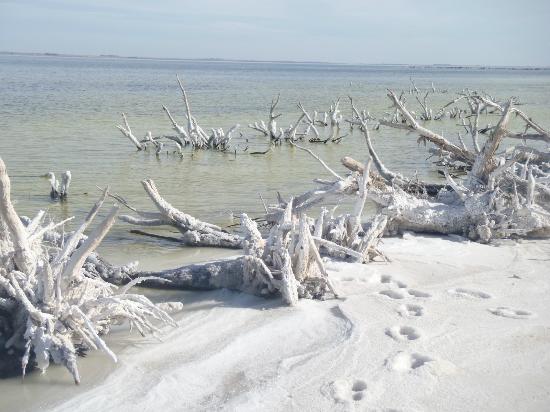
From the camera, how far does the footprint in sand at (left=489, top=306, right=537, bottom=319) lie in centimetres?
461

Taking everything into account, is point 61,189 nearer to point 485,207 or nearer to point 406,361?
point 485,207

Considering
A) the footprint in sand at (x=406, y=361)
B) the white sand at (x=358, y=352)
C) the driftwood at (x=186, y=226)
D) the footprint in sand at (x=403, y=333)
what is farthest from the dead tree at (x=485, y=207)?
the footprint in sand at (x=406, y=361)

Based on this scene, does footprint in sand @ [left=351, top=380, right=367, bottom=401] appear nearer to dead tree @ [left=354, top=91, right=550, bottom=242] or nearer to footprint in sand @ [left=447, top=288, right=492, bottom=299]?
footprint in sand @ [left=447, top=288, right=492, bottom=299]

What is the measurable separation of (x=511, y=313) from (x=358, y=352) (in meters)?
1.32

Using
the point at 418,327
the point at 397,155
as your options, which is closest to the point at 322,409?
the point at 418,327

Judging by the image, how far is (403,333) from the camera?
4.35m

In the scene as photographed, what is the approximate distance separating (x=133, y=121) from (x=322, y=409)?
2060 cm

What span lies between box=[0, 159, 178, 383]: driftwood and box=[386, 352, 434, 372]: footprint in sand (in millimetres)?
1447

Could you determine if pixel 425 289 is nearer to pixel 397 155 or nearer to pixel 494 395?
pixel 494 395

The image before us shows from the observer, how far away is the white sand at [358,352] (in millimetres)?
3527

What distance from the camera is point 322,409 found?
11.2 feet

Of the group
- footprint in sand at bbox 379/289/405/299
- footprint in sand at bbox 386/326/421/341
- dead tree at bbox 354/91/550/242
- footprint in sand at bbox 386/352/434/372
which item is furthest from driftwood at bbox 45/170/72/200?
footprint in sand at bbox 386/352/434/372

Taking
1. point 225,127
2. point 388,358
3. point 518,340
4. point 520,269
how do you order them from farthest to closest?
point 225,127 → point 520,269 → point 518,340 → point 388,358

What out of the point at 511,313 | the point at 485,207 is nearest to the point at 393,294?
the point at 511,313
